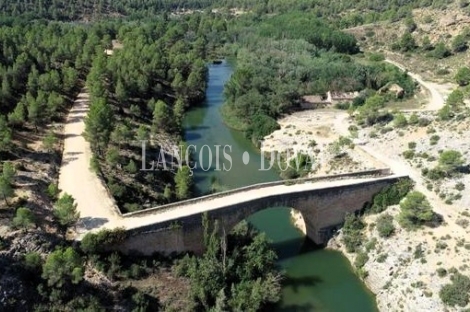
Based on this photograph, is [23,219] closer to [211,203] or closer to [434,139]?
[211,203]

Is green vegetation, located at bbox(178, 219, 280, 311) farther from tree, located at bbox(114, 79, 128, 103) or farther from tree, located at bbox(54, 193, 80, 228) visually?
tree, located at bbox(114, 79, 128, 103)

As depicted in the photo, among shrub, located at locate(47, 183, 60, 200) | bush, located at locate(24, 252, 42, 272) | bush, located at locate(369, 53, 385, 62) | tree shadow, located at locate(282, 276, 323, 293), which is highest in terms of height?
bush, located at locate(369, 53, 385, 62)

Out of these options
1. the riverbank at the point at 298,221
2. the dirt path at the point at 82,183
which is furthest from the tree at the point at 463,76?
the dirt path at the point at 82,183

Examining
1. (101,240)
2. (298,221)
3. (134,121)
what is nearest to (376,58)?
(134,121)

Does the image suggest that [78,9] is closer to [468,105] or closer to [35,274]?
[468,105]

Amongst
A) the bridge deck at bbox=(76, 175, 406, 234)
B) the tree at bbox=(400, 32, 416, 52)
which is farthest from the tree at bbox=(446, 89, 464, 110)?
the tree at bbox=(400, 32, 416, 52)

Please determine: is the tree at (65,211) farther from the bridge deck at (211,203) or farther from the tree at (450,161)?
the tree at (450,161)

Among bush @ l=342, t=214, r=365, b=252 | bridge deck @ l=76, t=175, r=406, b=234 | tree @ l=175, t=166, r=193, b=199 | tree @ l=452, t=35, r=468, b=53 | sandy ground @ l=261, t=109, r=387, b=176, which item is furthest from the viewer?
tree @ l=452, t=35, r=468, b=53
